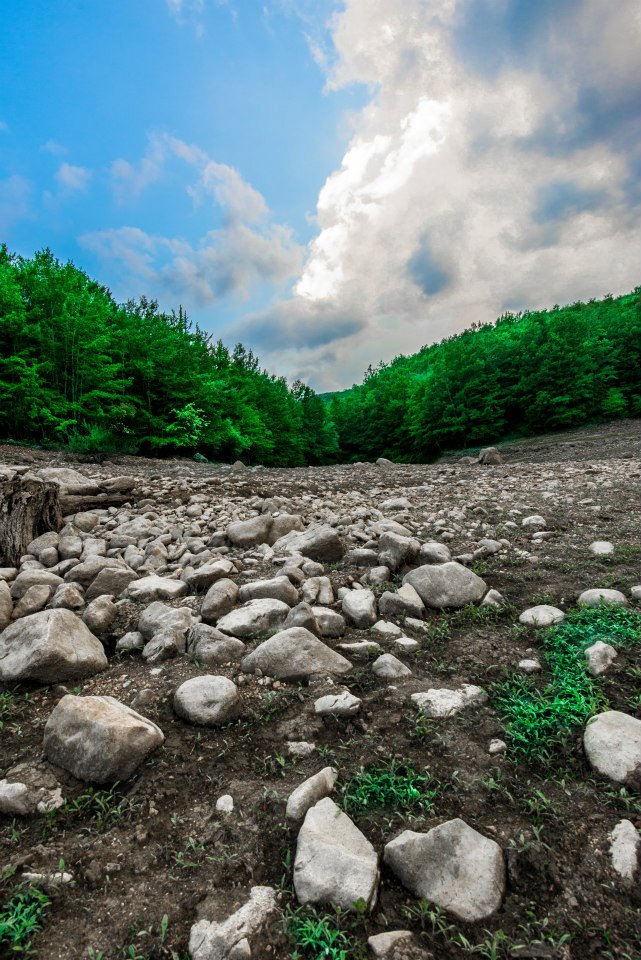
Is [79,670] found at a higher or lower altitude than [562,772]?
higher

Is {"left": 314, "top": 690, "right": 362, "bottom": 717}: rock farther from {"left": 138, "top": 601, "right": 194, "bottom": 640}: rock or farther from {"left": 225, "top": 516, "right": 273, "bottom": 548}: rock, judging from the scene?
{"left": 225, "top": 516, "right": 273, "bottom": 548}: rock

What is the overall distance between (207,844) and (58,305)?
866 inches

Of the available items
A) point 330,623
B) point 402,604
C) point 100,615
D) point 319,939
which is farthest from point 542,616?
point 100,615

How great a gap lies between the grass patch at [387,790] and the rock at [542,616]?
4.40 ft

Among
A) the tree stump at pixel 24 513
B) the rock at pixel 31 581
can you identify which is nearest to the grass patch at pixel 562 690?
the rock at pixel 31 581

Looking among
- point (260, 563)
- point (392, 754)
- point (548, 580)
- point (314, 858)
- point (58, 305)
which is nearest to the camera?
point (314, 858)

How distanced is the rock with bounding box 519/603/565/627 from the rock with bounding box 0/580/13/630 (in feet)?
10.1

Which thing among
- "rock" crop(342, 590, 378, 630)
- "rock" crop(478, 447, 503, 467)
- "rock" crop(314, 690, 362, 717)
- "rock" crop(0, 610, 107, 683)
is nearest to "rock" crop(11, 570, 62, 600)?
"rock" crop(0, 610, 107, 683)

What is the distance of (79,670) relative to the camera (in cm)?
216

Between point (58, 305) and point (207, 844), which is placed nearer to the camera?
point (207, 844)

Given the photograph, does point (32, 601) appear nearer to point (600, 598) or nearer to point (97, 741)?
point (97, 741)

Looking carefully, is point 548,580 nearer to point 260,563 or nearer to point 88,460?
point 260,563

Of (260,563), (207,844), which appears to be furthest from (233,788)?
(260,563)

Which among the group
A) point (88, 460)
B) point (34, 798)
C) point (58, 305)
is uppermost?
point (58, 305)
